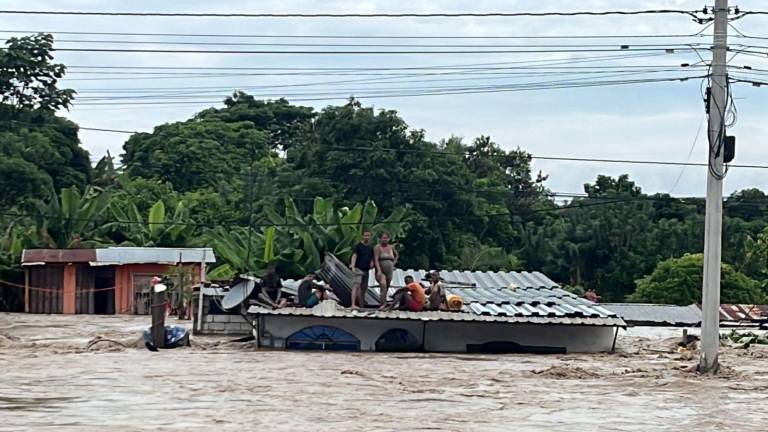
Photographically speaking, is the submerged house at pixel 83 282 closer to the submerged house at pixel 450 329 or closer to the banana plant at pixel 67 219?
the banana plant at pixel 67 219

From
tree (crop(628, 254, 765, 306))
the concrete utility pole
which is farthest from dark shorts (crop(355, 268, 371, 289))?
tree (crop(628, 254, 765, 306))

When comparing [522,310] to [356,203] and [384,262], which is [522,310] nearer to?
[384,262]

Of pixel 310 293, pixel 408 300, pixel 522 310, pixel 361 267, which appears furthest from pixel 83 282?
pixel 522 310

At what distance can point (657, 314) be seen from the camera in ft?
110

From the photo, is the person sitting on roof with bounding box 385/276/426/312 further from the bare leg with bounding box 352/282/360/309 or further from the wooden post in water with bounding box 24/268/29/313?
the wooden post in water with bounding box 24/268/29/313

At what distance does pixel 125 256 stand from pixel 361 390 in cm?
1886

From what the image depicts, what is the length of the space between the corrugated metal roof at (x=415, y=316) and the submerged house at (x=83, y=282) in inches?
476

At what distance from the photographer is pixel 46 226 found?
37.2 m

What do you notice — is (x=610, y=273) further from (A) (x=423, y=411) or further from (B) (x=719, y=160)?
(A) (x=423, y=411)

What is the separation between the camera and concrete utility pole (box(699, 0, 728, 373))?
19656 millimetres

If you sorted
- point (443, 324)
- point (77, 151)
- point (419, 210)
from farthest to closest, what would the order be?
point (77, 151)
point (419, 210)
point (443, 324)

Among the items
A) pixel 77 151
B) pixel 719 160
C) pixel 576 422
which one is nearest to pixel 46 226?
pixel 77 151

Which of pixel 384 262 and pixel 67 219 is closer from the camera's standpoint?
pixel 384 262

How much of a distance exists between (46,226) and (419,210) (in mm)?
15015
